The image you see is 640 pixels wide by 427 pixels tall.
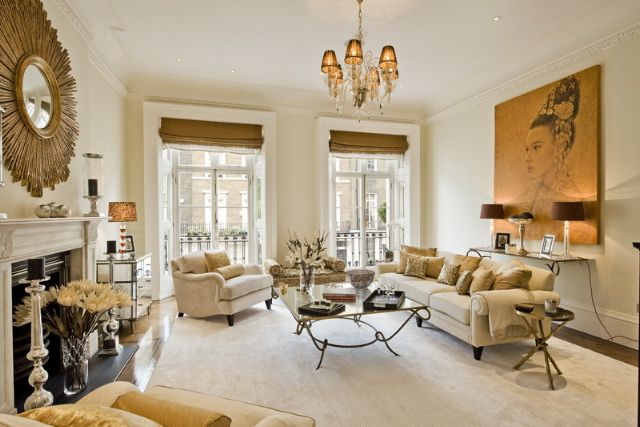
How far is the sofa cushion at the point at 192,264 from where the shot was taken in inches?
173

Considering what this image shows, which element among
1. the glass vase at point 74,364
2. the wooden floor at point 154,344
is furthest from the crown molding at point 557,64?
the glass vase at point 74,364

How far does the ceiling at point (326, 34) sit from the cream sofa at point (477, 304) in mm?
2639

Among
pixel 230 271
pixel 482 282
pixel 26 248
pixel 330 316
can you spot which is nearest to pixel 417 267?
pixel 482 282

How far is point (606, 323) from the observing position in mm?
3688

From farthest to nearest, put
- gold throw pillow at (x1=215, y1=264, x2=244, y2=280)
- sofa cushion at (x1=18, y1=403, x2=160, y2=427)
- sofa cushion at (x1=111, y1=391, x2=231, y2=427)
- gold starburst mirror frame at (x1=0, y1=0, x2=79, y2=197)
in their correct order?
gold throw pillow at (x1=215, y1=264, x2=244, y2=280) → gold starburst mirror frame at (x1=0, y1=0, x2=79, y2=197) → sofa cushion at (x1=111, y1=391, x2=231, y2=427) → sofa cushion at (x1=18, y1=403, x2=160, y2=427)

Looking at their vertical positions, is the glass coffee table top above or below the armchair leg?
above

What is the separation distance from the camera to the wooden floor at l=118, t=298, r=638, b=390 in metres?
2.99

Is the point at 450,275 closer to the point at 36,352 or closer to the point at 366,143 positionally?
the point at 366,143

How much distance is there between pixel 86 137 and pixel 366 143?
4.30 meters

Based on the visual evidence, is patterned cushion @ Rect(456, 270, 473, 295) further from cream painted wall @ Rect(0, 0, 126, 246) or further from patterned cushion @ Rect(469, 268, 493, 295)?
cream painted wall @ Rect(0, 0, 126, 246)

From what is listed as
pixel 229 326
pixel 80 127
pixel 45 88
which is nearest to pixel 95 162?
pixel 80 127

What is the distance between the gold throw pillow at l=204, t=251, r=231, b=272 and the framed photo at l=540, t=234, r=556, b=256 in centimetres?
391

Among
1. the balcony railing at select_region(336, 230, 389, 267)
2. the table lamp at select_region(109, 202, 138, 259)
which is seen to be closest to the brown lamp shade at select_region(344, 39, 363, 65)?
the table lamp at select_region(109, 202, 138, 259)

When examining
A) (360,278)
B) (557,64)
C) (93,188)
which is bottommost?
(360,278)
